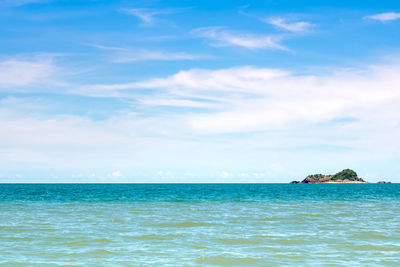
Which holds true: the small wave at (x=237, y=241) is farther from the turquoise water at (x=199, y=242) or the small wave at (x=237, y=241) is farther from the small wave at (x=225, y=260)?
the small wave at (x=225, y=260)

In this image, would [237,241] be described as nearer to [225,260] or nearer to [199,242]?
[199,242]

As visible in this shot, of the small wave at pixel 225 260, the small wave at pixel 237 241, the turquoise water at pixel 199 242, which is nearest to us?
the small wave at pixel 225 260

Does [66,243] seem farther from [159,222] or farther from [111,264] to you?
[159,222]

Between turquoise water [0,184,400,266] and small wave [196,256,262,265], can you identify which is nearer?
small wave [196,256,262,265]

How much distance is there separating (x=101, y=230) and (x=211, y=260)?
10.4m

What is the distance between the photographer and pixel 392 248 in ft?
65.1

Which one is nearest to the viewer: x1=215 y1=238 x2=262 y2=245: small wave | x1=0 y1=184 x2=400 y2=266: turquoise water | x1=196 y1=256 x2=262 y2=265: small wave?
x1=196 y1=256 x2=262 y2=265: small wave

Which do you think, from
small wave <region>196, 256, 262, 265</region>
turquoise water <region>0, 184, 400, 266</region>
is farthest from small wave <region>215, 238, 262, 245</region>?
small wave <region>196, 256, 262, 265</region>

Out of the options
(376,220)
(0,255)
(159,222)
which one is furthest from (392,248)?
(0,255)

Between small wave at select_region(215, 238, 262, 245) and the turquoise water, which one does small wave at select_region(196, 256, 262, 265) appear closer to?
the turquoise water

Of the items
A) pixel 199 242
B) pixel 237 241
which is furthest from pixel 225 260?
pixel 237 241

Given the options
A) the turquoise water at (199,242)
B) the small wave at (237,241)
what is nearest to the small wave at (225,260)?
the turquoise water at (199,242)

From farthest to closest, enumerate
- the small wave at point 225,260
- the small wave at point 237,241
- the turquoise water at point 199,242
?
1. the small wave at point 237,241
2. the turquoise water at point 199,242
3. the small wave at point 225,260

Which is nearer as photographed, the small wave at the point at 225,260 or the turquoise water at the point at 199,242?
the small wave at the point at 225,260
